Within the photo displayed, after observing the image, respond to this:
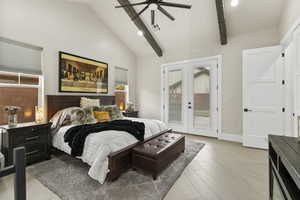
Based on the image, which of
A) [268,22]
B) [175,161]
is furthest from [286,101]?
[175,161]

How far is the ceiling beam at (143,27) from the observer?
149 inches

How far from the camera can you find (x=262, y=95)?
11.1 ft

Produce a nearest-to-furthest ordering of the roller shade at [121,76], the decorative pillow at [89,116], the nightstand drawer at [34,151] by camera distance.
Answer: the nightstand drawer at [34,151] < the decorative pillow at [89,116] < the roller shade at [121,76]

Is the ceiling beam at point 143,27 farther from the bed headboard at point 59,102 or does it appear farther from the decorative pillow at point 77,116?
the decorative pillow at point 77,116

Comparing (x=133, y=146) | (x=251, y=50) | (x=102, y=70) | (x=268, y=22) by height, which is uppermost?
(x=268, y=22)

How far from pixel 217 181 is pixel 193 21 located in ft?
12.9

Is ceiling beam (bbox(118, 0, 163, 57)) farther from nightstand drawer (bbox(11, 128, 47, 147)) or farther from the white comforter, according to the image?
nightstand drawer (bbox(11, 128, 47, 147))

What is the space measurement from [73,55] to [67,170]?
8.92ft

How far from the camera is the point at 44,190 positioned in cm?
188

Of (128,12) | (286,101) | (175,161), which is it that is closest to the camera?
(175,161)

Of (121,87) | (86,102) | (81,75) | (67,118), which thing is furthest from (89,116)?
(121,87)

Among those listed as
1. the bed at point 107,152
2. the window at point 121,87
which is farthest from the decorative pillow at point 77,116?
the window at point 121,87

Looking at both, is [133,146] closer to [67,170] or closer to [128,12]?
[67,170]

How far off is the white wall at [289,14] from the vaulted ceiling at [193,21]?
0.91 feet
